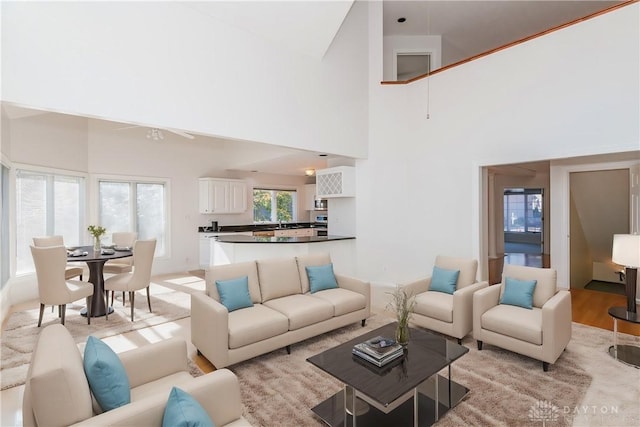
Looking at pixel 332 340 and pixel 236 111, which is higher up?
pixel 236 111

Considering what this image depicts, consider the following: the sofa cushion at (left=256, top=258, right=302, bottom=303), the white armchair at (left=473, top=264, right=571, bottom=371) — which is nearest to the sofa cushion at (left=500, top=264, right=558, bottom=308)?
the white armchair at (left=473, top=264, right=571, bottom=371)

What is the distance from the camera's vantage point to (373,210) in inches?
232

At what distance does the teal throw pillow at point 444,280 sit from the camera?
4023 mm

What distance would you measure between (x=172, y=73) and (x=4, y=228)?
367 centimetres

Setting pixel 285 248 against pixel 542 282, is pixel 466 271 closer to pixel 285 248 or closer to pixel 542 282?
pixel 542 282

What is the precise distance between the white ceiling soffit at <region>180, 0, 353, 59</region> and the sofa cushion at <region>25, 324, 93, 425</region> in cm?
376

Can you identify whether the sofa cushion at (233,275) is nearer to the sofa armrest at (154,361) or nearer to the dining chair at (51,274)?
the sofa armrest at (154,361)

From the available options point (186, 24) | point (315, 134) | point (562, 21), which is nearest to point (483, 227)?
point (315, 134)

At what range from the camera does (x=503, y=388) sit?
272cm

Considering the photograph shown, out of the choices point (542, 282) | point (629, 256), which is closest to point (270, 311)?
point (542, 282)

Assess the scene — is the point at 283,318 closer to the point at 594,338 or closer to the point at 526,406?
the point at 526,406

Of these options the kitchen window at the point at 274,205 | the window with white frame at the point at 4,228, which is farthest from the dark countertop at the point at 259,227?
the window with white frame at the point at 4,228

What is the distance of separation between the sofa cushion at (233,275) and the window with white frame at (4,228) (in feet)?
11.8

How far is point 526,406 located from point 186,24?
493 centimetres
